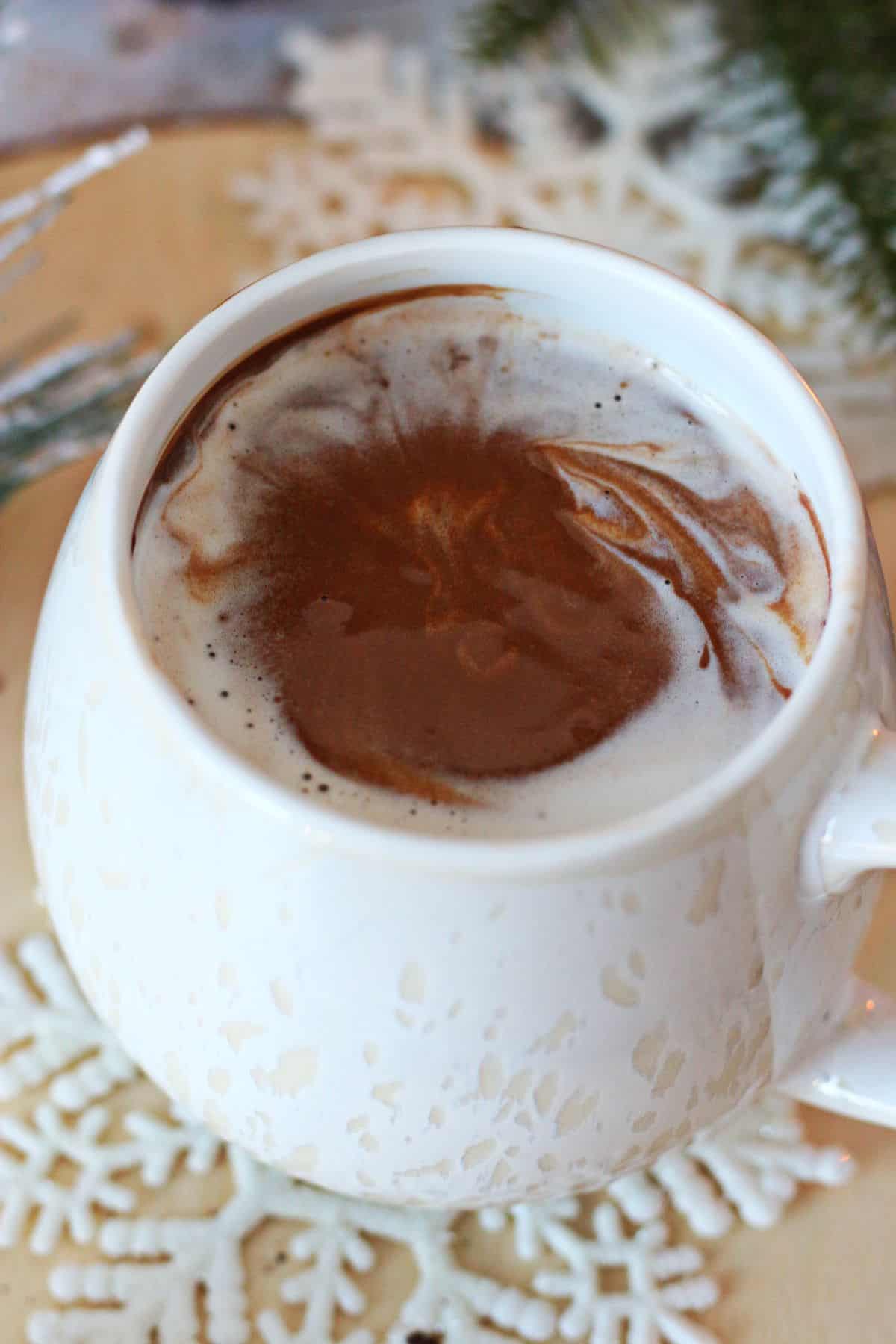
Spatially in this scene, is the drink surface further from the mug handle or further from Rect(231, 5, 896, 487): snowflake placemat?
Rect(231, 5, 896, 487): snowflake placemat

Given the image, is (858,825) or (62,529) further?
(62,529)

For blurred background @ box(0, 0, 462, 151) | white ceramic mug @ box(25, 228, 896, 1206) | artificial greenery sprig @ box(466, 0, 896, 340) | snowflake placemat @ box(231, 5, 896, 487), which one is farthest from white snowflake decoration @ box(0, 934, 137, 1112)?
blurred background @ box(0, 0, 462, 151)

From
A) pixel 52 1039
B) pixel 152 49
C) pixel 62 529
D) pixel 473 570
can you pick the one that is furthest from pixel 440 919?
pixel 152 49

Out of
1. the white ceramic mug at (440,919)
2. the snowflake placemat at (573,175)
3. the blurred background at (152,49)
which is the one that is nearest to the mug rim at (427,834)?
the white ceramic mug at (440,919)

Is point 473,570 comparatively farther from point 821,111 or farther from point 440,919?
point 821,111

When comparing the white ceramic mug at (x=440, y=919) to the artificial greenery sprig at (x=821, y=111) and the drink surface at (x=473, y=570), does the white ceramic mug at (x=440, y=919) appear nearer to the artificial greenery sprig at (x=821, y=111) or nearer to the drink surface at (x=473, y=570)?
the drink surface at (x=473, y=570)
